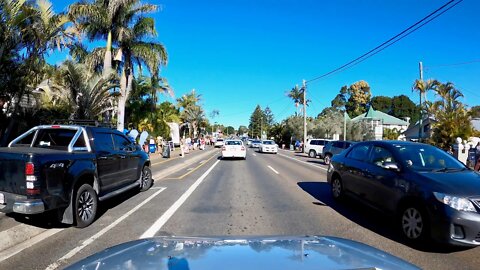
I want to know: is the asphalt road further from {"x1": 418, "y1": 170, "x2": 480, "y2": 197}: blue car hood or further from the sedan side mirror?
the sedan side mirror

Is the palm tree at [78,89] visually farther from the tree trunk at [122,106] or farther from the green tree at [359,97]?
the green tree at [359,97]

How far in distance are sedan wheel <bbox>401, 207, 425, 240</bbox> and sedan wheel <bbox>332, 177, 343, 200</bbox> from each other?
3083mm

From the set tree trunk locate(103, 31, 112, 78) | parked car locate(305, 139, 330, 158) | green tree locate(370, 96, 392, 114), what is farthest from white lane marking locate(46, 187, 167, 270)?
green tree locate(370, 96, 392, 114)

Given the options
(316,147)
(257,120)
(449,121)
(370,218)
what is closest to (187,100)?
(316,147)

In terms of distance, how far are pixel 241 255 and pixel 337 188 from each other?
7.55 meters

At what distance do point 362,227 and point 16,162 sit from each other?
6098 millimetres

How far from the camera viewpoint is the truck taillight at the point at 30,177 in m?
6.21

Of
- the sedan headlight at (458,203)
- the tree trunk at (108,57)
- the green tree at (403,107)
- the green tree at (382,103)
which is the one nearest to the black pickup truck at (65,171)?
the sedan headlight at (458,203)

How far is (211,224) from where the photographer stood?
741 cm

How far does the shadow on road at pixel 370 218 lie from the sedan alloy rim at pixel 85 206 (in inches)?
203

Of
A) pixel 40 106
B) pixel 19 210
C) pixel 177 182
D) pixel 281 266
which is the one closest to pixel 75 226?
pixel 19 210

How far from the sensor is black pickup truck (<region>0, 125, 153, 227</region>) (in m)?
6.27

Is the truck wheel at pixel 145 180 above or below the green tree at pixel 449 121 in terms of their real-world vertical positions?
below

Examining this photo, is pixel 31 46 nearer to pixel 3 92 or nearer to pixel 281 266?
pixel 3 92
